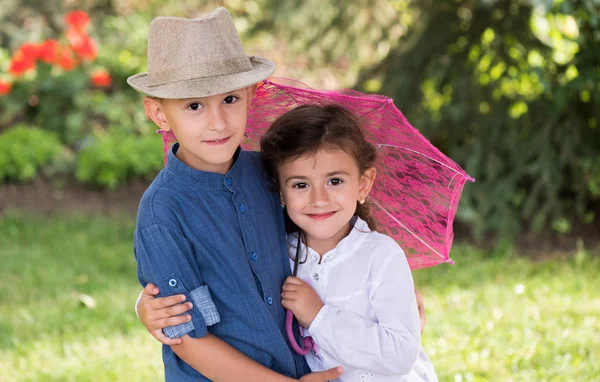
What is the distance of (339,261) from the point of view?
231cm

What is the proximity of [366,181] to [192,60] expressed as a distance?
0.68 metres

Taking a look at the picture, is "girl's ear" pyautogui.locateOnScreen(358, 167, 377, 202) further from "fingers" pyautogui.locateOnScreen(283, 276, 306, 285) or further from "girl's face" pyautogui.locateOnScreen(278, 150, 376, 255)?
"fingers" pyautogui.locateOnScreen(283, 276, 306, 285)

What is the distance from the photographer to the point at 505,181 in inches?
204

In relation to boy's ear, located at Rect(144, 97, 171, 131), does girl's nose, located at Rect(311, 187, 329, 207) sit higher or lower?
lower

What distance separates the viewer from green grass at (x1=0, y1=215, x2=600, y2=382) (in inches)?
134

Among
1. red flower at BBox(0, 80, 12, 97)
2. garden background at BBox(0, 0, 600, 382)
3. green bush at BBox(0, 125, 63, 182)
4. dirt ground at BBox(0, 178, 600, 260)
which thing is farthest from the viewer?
red flower at BBox(0, 80, 12, 97)

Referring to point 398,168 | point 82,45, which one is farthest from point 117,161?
point 398,168

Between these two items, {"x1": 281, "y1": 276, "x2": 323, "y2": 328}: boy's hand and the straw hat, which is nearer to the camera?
the straw hat

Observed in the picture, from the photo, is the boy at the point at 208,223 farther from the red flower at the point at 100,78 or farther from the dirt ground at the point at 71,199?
the red flower at the point at 100,78

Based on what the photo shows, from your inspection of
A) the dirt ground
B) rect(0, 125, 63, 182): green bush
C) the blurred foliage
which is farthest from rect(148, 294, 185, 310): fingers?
rect(0, 125, 63, 182): green bush

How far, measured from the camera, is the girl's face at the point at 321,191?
226 cm

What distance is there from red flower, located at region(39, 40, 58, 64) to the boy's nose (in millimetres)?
5524

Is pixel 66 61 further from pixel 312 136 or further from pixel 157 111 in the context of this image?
pixel 312 136

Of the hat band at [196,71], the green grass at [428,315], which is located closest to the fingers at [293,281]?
the hat band at [196,71]
